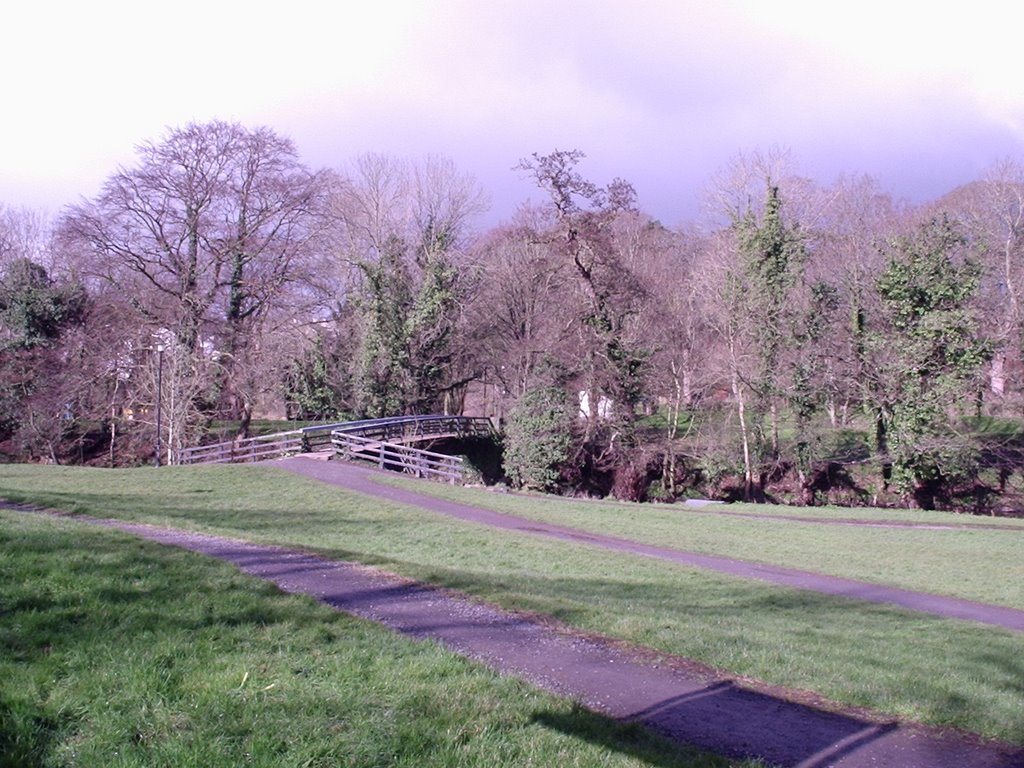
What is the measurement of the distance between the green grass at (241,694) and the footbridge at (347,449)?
23976mm

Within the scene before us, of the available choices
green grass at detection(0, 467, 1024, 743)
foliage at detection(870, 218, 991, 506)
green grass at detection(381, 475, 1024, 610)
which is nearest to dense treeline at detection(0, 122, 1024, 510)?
foliage at detection(870, 218, 991, 506)

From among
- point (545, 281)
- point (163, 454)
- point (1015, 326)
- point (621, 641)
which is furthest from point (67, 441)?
point (1015, 326)

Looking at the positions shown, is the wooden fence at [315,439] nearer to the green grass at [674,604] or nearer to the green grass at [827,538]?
the green grass at [827,538]

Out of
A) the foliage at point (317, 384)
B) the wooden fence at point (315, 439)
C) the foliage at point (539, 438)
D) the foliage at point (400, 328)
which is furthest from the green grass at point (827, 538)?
the foliage at point (317, 384)

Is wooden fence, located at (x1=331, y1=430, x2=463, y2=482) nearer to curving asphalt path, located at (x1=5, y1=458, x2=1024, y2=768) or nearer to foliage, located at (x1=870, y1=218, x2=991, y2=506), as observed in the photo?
foliage, located at (x1=870, y1=218, x2=991, y2=506)

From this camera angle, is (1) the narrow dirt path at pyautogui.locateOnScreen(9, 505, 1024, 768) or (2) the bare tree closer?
(1) the narrow dirt path at pyautogui.locateOnScreen(9, 505, 1024, 768)

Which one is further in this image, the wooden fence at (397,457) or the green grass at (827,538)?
the wooden fence at (397,457)

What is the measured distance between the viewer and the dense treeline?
118ft

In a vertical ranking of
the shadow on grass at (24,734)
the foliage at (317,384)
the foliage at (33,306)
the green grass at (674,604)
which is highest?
the foliage at (33,306)

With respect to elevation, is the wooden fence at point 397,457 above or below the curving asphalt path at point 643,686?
above

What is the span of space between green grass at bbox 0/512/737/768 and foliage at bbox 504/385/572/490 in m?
28.0

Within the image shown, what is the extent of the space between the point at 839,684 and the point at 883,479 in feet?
114

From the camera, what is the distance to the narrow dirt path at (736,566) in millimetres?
13227

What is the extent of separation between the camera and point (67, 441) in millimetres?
42250
